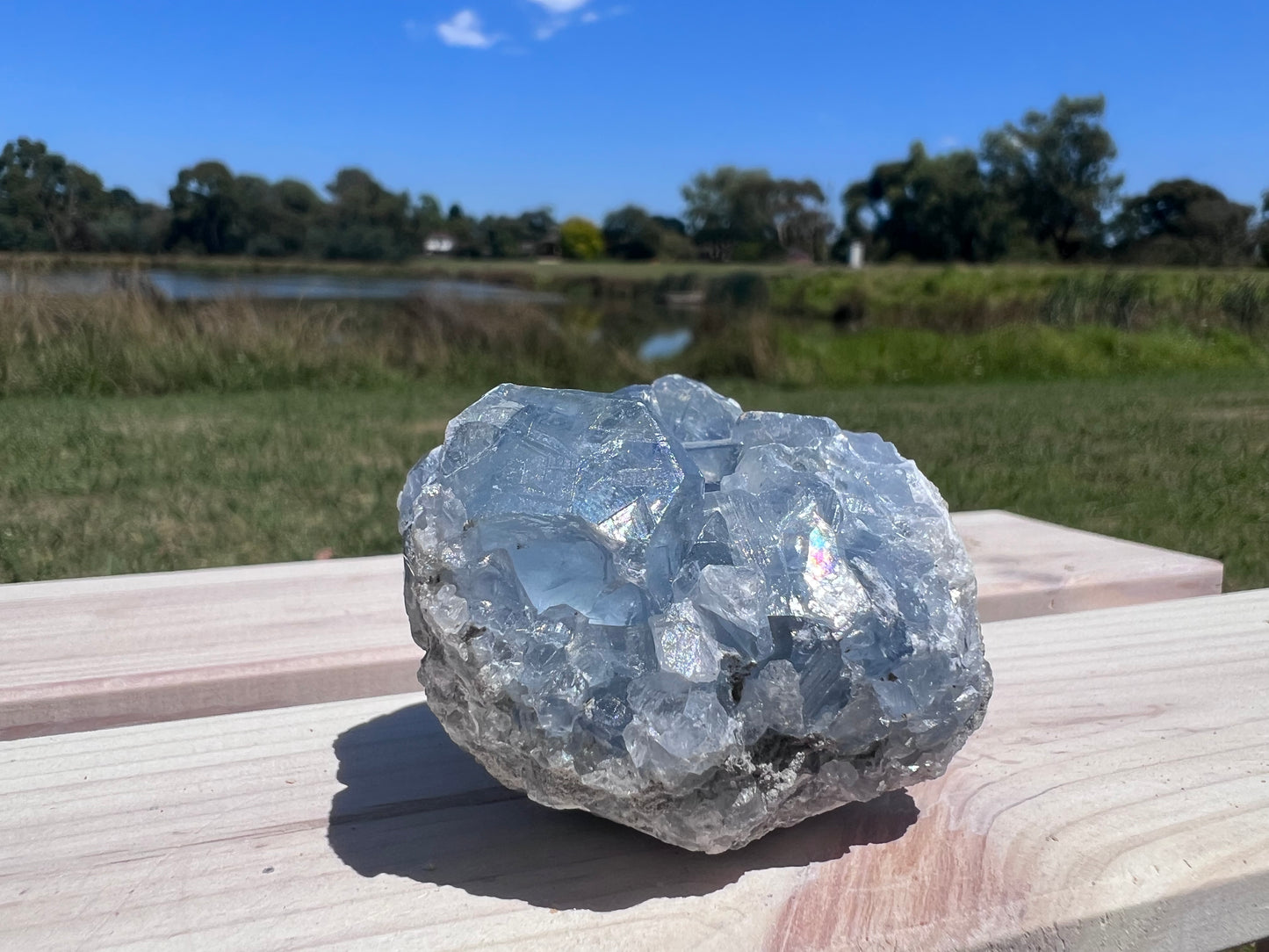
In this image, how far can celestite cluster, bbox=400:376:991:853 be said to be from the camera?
3.05 feet

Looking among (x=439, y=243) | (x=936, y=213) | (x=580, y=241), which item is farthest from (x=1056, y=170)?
(x=439, y=243)

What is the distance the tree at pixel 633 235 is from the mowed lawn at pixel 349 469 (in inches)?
1695

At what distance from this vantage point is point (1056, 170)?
47750 mm

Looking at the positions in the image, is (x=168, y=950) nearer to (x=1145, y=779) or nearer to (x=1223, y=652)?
(x=1145, y=779)

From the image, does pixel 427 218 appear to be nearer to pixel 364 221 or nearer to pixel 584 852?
pixel 364 221

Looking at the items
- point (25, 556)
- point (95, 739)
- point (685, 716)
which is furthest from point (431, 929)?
point (25, 556)

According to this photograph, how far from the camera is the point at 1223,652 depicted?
159 centimetres

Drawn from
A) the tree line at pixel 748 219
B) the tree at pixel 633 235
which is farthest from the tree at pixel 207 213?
the tree at pixel 633 235

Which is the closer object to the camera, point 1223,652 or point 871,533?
point 871,533

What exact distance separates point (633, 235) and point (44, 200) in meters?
43.9

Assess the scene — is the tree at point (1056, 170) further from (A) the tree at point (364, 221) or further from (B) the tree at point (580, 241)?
(A) the tree at point (364, 221)

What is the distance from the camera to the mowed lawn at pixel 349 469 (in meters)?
3.27

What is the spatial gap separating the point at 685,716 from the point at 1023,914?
1.22 feet

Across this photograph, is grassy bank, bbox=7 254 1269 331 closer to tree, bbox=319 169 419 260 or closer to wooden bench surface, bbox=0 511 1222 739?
tree, bbox=319 169 419 260
